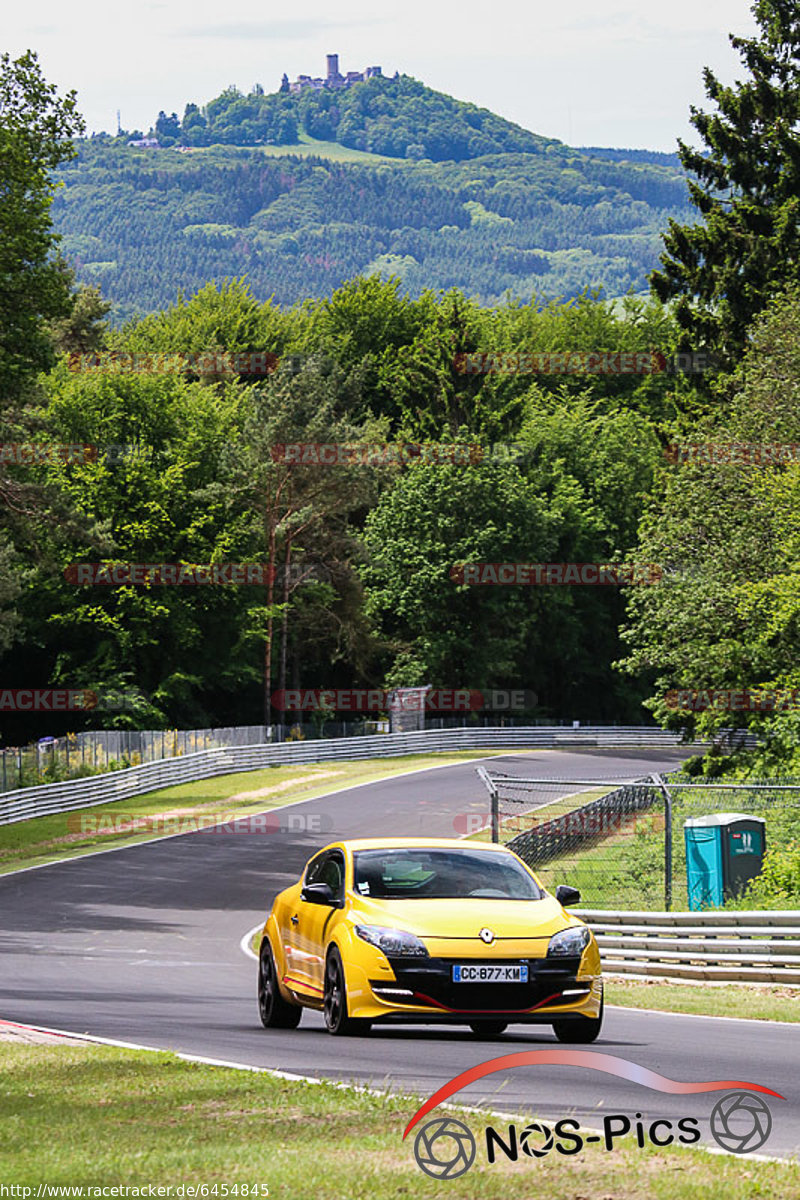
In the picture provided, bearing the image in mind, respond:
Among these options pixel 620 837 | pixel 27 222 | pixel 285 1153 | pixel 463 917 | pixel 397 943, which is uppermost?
pixel 27 222

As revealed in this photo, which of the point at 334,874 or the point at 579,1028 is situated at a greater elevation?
the point at 334,874

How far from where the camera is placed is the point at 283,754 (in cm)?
6500

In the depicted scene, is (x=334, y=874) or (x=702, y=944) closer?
(x=334, y=874)

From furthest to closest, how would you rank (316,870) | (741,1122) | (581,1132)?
1. (316,870)
2. (741,1122)
3. (581,1132)

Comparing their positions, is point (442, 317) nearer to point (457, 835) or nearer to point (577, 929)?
point (457, 835)

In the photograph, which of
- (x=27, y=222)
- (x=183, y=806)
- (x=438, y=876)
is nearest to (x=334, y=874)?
(x=438, y=876)

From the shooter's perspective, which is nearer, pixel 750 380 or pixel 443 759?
pixel 750 380

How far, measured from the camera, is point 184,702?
245 ft

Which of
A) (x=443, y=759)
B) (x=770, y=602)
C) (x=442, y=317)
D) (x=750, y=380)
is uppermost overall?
(x=442, y=317)

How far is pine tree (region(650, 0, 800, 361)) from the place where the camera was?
2098 inches

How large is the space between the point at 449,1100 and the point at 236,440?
7319 centimetres

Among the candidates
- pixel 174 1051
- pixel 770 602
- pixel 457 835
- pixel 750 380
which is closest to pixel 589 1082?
pixel 174 1051

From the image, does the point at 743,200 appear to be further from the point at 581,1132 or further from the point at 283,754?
the point at 581,1132

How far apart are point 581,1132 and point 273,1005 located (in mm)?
5941
